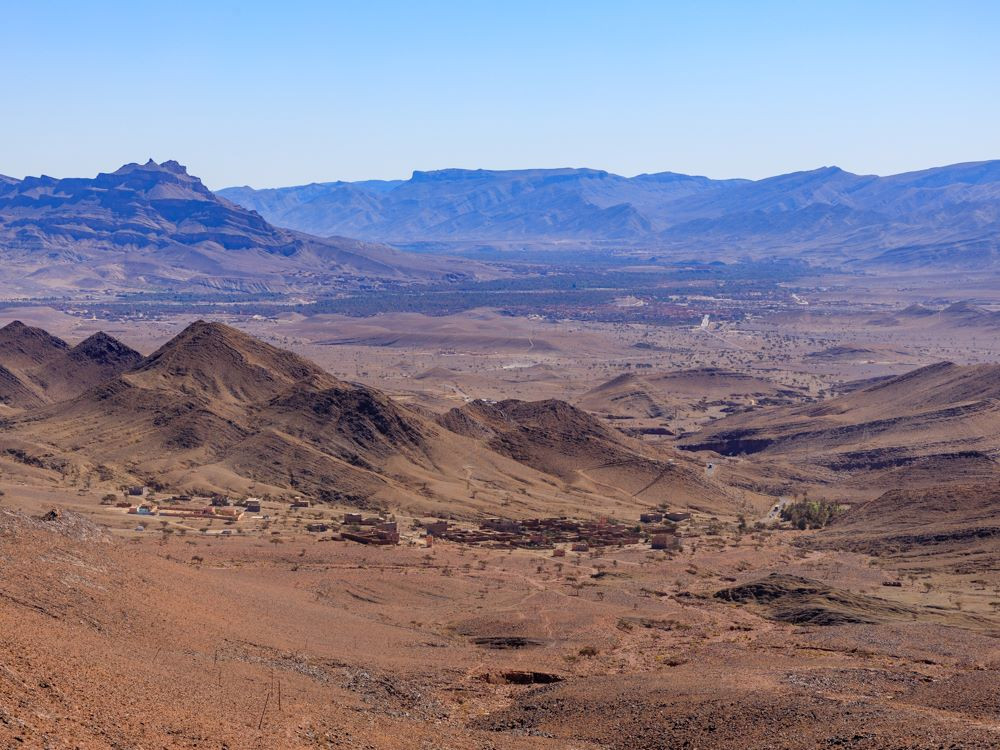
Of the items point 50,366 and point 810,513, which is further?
point 50,366

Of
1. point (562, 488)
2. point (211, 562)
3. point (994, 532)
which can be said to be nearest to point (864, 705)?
point (211, 562)

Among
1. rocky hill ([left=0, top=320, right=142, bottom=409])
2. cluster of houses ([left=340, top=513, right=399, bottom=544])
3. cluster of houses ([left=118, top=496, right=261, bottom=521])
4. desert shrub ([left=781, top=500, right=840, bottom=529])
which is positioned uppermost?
rocky hill ([left=0, top=320, right=142, bottom=409])

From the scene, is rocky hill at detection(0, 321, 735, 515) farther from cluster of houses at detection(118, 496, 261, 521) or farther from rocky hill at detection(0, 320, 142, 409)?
rocky hill at detection(0, 320, 142, 409)

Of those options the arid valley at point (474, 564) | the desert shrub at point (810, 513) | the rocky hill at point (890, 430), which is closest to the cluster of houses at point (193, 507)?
the arid valley at point (474, 564)

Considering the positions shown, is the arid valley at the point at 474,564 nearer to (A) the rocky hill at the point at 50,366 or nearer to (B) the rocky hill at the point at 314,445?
(B) the rocky hill at the point at 314,445

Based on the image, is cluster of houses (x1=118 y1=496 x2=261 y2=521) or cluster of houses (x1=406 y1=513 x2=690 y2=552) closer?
cluster of houses (x1=406 y1=513 x2=690 y2=552)

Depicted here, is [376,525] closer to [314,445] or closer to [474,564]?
[474,564]

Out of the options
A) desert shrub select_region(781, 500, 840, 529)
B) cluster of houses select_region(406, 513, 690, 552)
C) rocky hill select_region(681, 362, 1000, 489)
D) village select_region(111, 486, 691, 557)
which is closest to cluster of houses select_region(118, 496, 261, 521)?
village select_region(111, 486, 691, 557)

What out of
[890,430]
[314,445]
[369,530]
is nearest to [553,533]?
[369,530]

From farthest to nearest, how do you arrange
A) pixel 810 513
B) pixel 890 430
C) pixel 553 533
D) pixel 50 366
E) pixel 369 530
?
pixel 50 366
pixel 890 430
pixel 810 513
pixel 553 533
pixel 369 530
